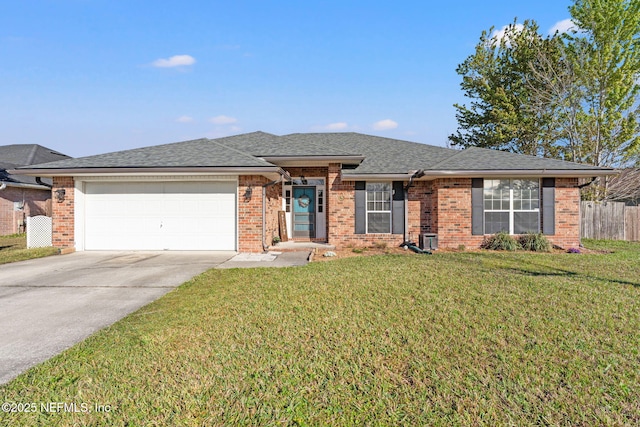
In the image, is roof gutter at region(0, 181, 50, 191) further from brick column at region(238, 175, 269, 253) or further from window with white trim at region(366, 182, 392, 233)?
window with white trim at region(366, 182, 392, 233)

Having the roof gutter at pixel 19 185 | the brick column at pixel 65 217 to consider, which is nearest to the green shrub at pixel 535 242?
the brick column at pixel 65 217

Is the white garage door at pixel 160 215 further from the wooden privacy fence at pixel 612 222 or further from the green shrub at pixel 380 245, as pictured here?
the wooden privacy fence at pixel 612 222

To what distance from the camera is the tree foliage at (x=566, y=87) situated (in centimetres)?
1728

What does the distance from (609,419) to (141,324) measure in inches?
182

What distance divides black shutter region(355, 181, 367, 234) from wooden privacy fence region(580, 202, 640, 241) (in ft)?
32.4

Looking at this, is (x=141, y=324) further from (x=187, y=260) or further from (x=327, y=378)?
(x=187, y=260)

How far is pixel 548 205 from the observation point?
452 inches

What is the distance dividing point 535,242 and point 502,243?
978 mm

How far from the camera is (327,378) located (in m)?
3.00

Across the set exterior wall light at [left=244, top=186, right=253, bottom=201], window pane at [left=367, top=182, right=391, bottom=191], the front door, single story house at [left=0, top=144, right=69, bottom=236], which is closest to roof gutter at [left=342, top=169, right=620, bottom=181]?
window pane at [left=367, top=182, right=391, bottom=191]

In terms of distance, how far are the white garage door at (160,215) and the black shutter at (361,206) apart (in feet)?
14.0

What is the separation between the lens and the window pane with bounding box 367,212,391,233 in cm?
1241

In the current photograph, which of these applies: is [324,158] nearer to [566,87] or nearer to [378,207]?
[378,207]

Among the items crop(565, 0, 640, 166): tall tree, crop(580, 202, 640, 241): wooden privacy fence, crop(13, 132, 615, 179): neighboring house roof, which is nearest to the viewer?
crop(13, 132, 615, 179): neighboring house roof
